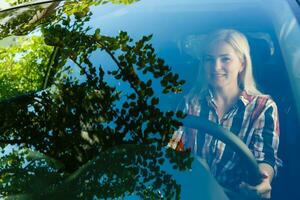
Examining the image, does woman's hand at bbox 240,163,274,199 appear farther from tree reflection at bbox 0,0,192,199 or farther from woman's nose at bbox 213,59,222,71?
woman's nose at bbox 213,59,222,71

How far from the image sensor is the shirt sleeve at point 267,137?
169 centimetres

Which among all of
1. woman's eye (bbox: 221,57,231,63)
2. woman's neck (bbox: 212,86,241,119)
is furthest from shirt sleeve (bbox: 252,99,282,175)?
woman's eye (bbox: 221,57,231,63)

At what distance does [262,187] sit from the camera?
1.66 m

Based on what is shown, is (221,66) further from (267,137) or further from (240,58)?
(267,137)

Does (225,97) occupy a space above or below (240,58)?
below

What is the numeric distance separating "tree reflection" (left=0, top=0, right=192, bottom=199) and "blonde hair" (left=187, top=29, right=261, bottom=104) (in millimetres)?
69

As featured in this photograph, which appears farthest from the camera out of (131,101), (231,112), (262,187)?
(131,101)

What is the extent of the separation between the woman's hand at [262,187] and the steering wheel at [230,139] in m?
0.01

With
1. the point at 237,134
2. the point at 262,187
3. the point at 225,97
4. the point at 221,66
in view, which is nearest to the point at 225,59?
the point at 221,66

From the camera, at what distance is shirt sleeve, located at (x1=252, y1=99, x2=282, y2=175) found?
1689 mm

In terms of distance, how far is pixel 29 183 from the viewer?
6.35 ft

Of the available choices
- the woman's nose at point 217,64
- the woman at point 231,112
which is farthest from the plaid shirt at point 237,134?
the woman's nose at point 217,64

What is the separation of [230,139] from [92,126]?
0.49m

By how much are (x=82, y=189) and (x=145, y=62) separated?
0.49 metres
